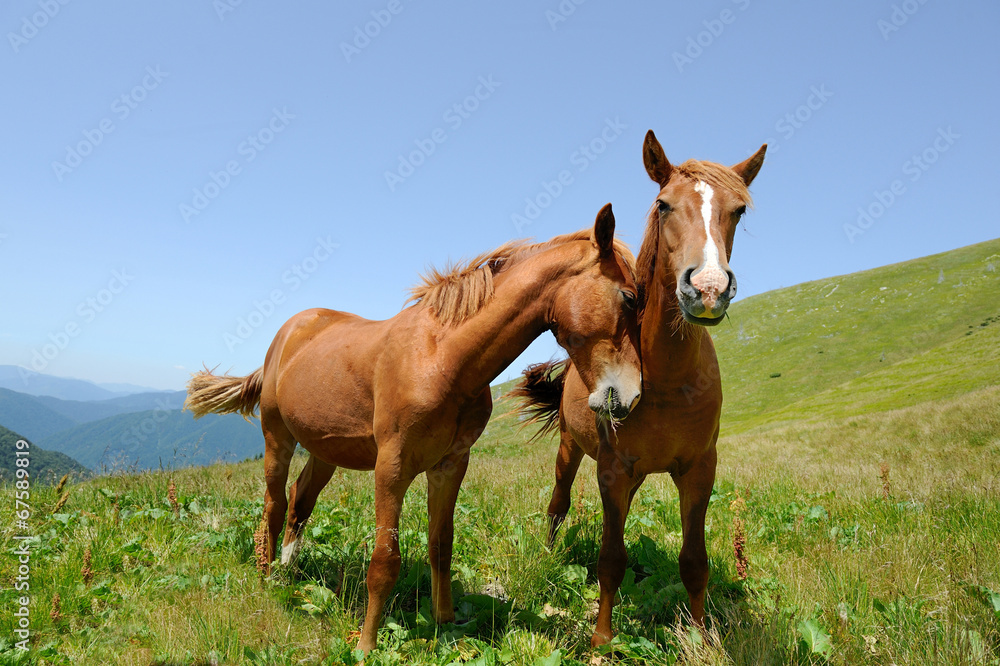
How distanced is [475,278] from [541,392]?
2.62 metres

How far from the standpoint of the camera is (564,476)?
5.29 m

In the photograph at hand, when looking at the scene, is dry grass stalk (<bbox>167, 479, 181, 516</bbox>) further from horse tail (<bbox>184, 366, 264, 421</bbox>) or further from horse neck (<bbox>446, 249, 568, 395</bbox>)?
horse neck (<bbox>446, 249, 568, 395</bbox>)

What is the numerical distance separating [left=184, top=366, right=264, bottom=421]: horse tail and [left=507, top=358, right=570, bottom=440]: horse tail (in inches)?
108

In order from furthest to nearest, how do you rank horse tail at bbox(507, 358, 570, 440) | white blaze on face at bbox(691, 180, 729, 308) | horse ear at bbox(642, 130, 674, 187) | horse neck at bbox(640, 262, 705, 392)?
horse tail at bbox(507, 358, 570, 440)
horse ear at bbox(642, 130, 674, 187)
horse neck at bbox(640, 262, 705, 392)
white blaze on face at bbox(691, 180, 729, 308)

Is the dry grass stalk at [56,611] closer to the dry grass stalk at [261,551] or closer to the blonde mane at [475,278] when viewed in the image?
the dry grass stalk at [261,551]

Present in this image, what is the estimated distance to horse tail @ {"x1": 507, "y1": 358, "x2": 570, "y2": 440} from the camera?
18.8ft

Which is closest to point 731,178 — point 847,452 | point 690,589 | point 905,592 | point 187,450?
point 690,589

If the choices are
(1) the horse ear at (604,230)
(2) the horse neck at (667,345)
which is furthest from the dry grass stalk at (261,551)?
(1) the horse ear at (604,230)

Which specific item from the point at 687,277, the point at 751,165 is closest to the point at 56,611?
the point at 687,277

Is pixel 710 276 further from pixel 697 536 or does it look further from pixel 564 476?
pixel 564 476

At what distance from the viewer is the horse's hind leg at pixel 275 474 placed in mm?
4797

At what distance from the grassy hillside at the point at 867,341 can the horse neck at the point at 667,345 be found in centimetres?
2561

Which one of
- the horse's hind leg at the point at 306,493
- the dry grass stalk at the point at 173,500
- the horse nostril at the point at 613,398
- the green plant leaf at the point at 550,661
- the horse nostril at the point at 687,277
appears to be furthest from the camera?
the dry grass stalk at the point at 173,500

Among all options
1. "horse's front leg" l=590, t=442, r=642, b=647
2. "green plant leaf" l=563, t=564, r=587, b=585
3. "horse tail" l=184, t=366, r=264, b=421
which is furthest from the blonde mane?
"horse tail" l=184, t=366, r=264, b=421
